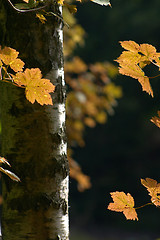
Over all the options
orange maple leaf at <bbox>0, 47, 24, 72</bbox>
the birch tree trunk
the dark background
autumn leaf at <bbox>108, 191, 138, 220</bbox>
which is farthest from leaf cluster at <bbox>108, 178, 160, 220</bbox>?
the dark background

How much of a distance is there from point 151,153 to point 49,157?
34.5 feet

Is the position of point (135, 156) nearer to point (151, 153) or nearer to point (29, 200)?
point (151, 153)

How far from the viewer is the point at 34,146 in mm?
1239

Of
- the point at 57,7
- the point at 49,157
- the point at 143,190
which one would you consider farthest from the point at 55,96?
the point at 143,190

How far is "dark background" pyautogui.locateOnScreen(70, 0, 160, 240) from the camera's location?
10859 millimetres

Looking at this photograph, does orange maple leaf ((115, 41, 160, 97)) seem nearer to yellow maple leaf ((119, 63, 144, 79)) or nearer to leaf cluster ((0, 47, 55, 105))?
yellow maple leaf ((119, 63, 144, 79))

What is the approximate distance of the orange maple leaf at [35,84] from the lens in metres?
1.01

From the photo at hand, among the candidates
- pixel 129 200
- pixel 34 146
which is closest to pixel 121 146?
pixel 34 146

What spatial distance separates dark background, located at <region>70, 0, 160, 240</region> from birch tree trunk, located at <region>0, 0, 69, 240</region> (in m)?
9.35

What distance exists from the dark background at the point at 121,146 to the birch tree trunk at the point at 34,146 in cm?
935

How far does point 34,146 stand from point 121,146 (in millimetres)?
10399

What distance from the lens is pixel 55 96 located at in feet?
4.17

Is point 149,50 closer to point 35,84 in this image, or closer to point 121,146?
point 35,84

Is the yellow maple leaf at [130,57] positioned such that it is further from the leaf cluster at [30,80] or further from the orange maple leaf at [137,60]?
the leaf cluster at [30,80]
